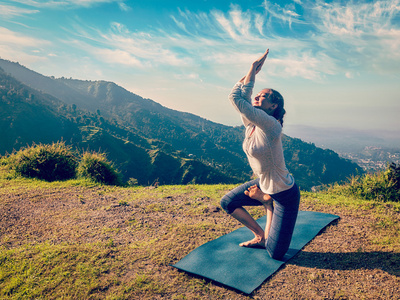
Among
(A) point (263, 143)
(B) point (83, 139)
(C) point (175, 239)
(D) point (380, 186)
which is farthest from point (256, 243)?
(B) point (83, 139)

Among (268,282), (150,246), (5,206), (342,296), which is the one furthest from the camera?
(5,206)

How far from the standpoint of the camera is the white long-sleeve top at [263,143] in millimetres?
2646

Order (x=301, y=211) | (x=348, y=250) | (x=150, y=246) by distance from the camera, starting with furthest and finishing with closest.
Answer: (x=301, y=211) < (x=150, y=246) < (x=348, y=250)

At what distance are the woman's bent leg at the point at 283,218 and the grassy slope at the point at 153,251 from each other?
37 cm

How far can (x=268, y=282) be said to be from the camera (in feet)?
9.64

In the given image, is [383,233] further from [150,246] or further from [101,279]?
[101,279]

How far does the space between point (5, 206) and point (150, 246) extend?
14.3ft

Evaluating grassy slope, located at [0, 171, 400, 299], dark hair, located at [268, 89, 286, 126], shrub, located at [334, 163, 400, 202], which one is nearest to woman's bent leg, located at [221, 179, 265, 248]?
grassy slope, located at [0, 171, 400, 299]

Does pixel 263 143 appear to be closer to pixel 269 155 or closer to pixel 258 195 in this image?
pixel 269 155

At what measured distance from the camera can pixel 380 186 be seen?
23.6 ft

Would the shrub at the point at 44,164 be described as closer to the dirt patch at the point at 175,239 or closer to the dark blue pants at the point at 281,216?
the dirt patch at the point at 175,239

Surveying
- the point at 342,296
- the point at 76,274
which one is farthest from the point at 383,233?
the point at 76,274

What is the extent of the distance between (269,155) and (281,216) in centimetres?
82

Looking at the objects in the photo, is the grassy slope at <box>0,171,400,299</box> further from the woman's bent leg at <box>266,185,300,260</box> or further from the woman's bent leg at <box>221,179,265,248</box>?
the woman's bent leg at <box>221,179,265,248</box>
